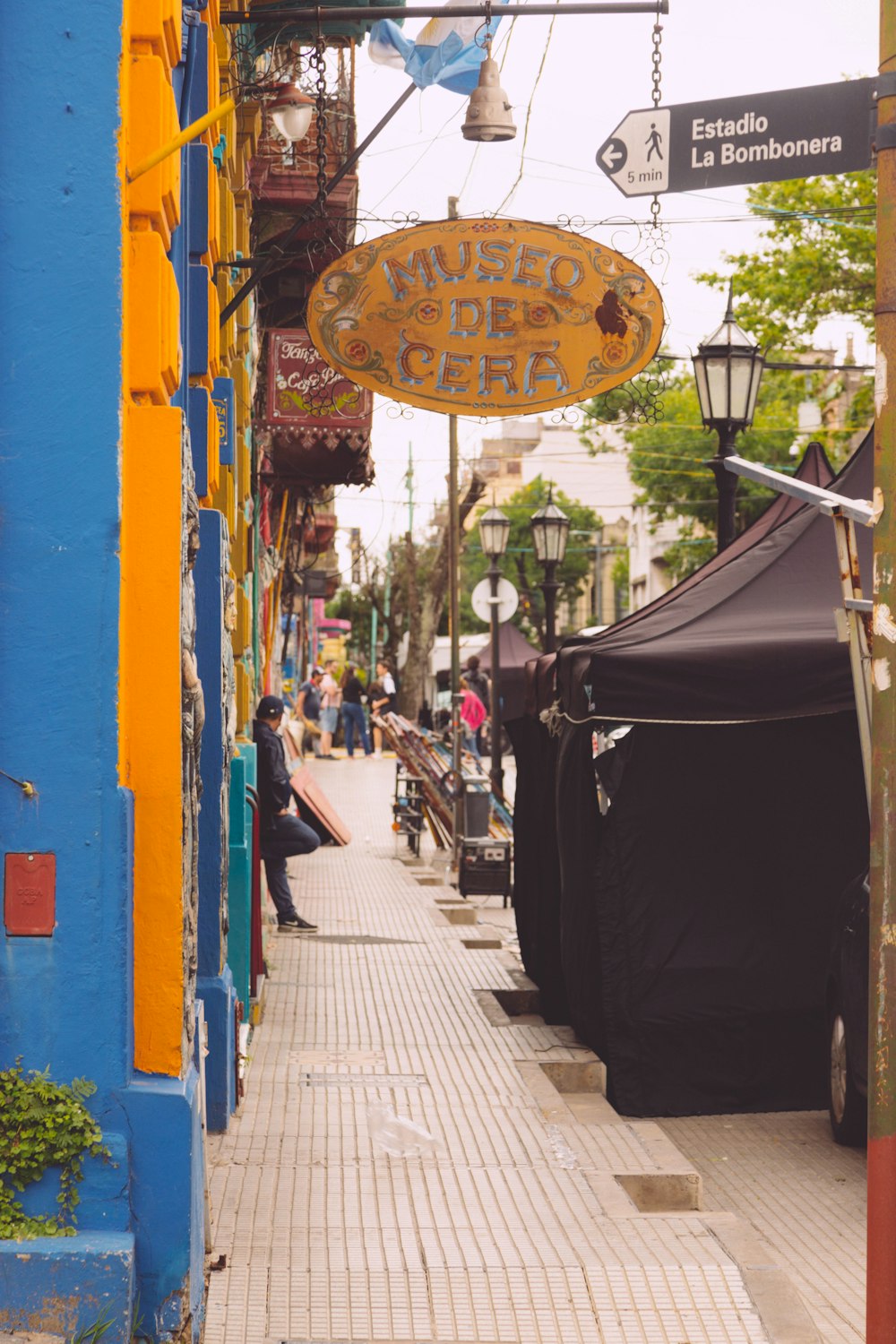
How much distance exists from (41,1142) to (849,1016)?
14.3 feet

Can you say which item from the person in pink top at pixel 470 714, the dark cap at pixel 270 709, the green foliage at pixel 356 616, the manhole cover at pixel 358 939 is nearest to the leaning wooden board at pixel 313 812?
the manhole cover at pixel 358 939

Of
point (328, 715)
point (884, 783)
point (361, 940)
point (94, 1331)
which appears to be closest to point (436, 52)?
point (884, 783)

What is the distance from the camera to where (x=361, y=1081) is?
336 inches

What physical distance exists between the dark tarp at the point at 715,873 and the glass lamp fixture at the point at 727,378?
2349mm

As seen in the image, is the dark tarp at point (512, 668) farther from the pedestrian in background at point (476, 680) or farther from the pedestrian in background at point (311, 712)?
the pedestrian in background at point (476, 680)

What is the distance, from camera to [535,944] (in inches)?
439

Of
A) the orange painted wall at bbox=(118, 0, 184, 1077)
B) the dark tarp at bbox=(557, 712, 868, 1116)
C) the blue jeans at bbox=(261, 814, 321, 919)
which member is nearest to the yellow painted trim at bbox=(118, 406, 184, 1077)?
the orange painted wall at bbox=(118, 0, 184, 1077)

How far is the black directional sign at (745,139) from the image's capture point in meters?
5.46

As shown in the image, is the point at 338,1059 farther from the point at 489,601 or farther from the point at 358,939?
the point at 489,601

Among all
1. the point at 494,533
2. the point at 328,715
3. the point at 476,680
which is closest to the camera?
the point at 494,533

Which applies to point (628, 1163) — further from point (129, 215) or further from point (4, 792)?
point (129, 215)

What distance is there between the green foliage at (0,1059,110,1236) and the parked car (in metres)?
4.05

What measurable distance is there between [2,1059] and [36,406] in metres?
1.91

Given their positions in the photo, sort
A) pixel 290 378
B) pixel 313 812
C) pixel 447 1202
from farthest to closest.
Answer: pixel 313 812, pixel 290 378, pixel 447 1202
